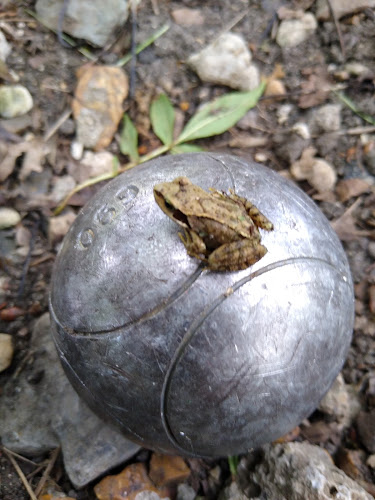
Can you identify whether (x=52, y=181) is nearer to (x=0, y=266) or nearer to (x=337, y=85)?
(x=0, y=266)

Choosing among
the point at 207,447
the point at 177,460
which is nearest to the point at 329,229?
the point at 207,447

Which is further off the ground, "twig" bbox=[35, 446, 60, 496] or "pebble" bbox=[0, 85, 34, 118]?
"pebble" bbox=[0, 85, 34, 118]

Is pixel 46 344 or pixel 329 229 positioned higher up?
pixel 329 229

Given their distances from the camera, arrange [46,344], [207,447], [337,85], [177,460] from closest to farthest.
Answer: [207,447]
[177,460]
[46,344]
[337,85]

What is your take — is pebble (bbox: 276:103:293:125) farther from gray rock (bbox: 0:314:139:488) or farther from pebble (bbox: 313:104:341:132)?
gray rock (bbox: 0:314:139:488)

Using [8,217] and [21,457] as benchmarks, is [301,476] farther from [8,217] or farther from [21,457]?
[8,217]

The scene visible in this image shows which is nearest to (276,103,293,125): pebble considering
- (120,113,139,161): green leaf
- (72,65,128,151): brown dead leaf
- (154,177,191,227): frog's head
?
(120,113,139,161): green leaf
